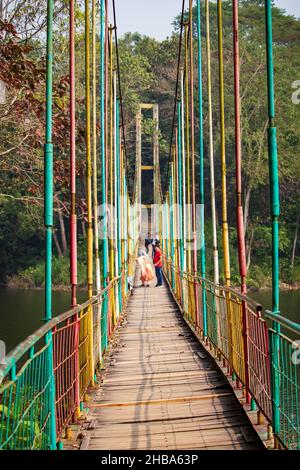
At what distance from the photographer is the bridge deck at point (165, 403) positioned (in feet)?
14.2

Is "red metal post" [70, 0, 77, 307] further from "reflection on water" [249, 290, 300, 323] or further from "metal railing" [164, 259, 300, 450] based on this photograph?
"reflection on water" [249, 290, 300, 323]

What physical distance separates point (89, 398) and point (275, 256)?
2200mm

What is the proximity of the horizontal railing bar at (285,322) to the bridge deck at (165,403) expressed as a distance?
2.44 ft

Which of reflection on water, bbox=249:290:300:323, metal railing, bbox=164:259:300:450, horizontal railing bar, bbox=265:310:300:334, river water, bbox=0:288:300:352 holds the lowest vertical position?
reflection on water, bbox=249:290:300:323

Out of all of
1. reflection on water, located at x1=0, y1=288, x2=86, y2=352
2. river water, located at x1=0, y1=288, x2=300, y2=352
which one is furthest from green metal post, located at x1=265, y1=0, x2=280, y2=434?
river water, located at x1=0, y1=288, x2=300, y2=352

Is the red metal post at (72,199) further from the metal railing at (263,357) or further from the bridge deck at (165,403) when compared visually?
the metal railing at (263,357)

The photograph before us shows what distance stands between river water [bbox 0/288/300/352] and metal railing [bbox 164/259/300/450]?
10414mm

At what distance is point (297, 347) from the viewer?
304 cm

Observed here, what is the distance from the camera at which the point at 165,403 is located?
5410mm

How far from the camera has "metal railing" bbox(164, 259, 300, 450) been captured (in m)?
3.47

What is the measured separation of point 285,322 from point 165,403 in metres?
2.26

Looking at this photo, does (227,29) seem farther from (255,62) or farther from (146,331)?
(146,331)

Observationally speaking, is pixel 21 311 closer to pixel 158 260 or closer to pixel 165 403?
pixel 158 260

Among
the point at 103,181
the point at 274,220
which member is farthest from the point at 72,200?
the point at 103,181
